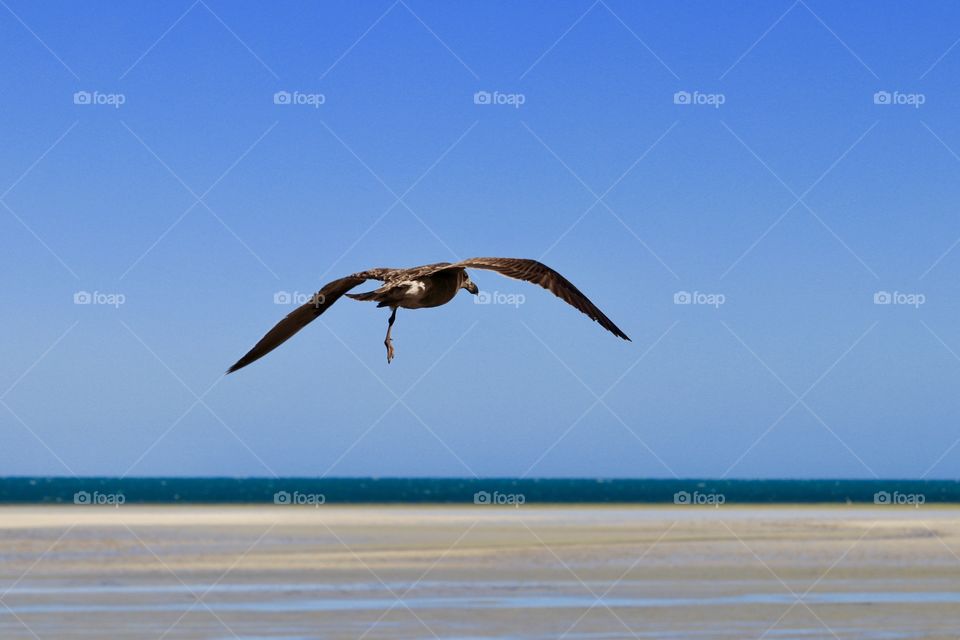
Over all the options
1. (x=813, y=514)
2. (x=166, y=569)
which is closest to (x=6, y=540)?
(x=166, y=569)

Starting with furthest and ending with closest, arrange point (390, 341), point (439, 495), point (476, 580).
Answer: point (439, 495)
point (476, 580)
point (390, 341)

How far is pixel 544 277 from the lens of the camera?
426 inches

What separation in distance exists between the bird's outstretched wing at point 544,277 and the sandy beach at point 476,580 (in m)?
11.8

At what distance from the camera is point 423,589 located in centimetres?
2669

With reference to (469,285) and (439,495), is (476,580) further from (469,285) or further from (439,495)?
(439,495)

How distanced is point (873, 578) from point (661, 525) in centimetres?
1589

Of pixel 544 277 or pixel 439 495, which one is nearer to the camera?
pixel 544 277

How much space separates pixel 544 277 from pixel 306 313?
1881mm

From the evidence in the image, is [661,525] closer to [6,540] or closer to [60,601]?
[6,540]

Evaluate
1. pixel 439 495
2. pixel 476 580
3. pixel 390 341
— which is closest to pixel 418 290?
pixel 390 341

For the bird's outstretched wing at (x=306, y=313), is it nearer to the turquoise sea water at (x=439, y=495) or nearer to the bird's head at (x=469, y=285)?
the bird's head at (x=469, y=285)

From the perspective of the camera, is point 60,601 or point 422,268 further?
point 60,601

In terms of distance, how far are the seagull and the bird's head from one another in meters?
0.03

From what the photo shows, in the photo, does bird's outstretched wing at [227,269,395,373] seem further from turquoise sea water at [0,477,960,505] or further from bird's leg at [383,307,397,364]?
turquoise sea water at [0,477,960,505]
